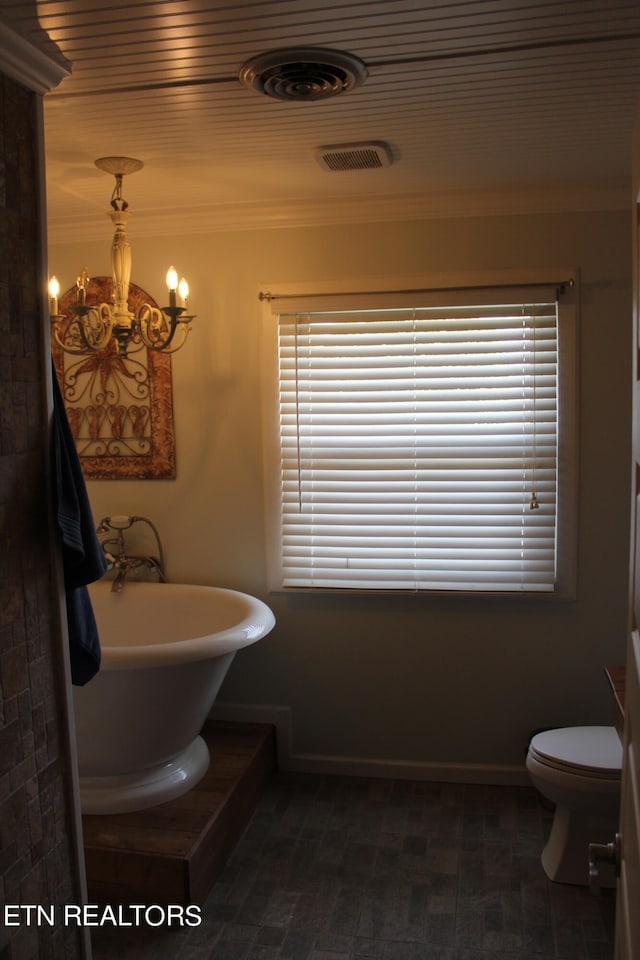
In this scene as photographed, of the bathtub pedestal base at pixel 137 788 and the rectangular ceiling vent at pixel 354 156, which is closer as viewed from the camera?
the rectangular ceiling vent at pixel 354 156

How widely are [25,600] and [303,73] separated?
1.49 metres

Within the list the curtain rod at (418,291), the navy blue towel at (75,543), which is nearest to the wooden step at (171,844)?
the navy blue towel at (75,543)

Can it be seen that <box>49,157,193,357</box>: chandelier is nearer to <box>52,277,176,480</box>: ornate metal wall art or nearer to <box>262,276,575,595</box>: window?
<box>52,277,176,480</box>: ornate metal wall art

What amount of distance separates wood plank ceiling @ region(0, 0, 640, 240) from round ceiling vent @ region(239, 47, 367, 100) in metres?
0.04

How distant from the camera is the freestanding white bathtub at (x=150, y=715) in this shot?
2.72m

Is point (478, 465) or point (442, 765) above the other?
point (478, 465)

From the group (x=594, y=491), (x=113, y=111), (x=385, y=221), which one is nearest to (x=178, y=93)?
(x=113, y=111)

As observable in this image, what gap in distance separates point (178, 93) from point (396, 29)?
67 centimetres

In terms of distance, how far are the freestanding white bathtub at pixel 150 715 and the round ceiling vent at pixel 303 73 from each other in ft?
5.75

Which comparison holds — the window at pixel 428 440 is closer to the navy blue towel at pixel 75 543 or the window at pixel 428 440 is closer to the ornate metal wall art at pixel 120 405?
the ornate metal wall art at pixel 120 405

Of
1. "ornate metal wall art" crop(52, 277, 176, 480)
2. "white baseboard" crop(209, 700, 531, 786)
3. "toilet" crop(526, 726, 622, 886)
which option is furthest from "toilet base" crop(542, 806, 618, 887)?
"ornate metal wall art" crop(52, 277, 176, 480)

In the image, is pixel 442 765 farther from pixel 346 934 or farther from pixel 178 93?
pixel 178 93

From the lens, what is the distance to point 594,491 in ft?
10.8

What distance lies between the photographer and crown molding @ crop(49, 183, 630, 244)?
3.19 m
